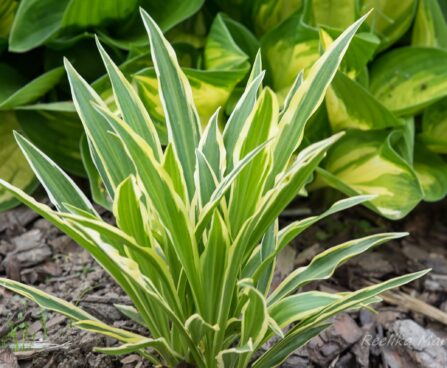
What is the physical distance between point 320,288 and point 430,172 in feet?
1.41

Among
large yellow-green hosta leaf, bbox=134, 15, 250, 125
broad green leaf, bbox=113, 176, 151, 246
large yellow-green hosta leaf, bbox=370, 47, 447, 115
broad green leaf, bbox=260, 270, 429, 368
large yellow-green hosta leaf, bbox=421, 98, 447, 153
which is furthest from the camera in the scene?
large yellow-green hosta leaf, bbox=421, 98, 447, 153

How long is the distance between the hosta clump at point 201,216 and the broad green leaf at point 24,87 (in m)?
0.52

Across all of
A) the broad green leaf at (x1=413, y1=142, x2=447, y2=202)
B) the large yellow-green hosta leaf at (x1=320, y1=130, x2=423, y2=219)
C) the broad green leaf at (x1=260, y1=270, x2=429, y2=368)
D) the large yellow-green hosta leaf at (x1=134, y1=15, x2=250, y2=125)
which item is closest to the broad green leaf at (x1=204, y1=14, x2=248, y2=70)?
the large yellow-green hosta leaf at (x1=134, y1=15, x2=250, y2=125)

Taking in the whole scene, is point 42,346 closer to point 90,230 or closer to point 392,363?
point 90,230

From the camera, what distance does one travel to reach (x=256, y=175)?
3.31ft

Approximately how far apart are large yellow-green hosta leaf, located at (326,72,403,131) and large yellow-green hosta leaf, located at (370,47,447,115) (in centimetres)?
9

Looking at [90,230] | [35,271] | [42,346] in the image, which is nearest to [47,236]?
[35,271]

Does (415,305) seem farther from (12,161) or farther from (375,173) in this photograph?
(12,161)

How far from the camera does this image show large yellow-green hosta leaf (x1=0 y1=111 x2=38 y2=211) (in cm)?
172

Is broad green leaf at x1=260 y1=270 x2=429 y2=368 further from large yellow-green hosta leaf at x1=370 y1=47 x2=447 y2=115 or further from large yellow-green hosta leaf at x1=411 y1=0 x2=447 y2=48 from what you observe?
large yellow-green hosta leaf at x1=411 y1=0 x2=447 y2=48

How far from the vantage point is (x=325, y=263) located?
3.66 ft

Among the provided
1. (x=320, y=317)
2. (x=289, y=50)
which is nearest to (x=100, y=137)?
(x=320, y=317)

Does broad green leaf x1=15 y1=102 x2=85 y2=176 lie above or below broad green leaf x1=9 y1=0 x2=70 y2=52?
below

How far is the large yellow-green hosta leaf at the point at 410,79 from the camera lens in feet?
5.16
